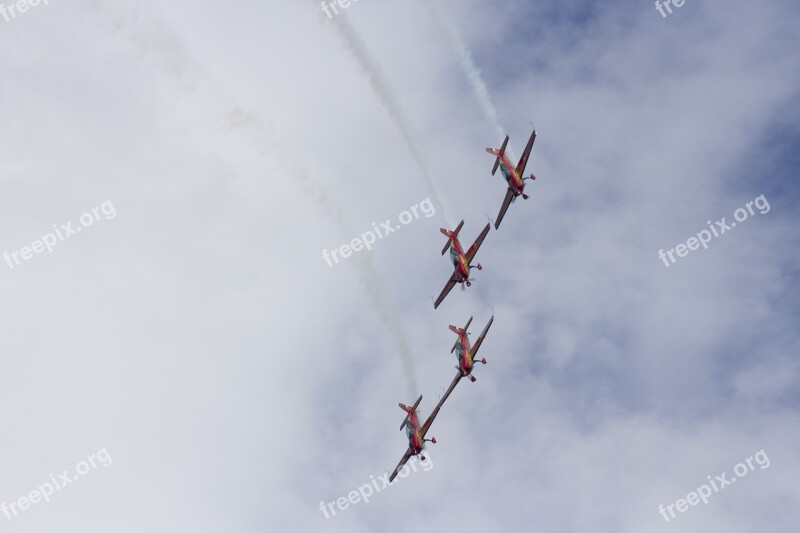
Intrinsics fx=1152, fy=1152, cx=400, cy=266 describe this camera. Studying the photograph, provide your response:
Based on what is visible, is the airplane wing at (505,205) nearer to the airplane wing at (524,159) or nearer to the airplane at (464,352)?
the airplane wing at (524,159)

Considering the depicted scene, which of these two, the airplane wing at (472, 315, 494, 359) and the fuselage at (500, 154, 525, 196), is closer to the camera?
the fuselage at (500, 154, 525, 196)

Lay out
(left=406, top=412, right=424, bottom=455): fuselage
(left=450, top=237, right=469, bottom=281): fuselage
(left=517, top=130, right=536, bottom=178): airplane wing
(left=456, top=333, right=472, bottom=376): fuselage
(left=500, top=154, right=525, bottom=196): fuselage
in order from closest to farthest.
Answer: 1. (left=517, top=130, right=536, bottom=178): airplane wing
2. (left=500, top=154, right=525, bottom=196): fuselage
3. (left=450, top=237, right=469, bottom=281): fuselage
4. (left=456, top=333, right=472, bottom=376): fuselage
5. (left=406, top=412, right=424, bottom=455): fuselage

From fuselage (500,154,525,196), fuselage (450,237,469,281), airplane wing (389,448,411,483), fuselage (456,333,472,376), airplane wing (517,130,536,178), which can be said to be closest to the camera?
airplane wing (517,130,536,178)

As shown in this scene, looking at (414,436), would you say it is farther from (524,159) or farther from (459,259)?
(524,159)

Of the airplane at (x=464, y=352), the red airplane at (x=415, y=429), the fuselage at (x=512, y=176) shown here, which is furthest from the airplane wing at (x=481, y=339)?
the fuselage at (x=512, y=176)

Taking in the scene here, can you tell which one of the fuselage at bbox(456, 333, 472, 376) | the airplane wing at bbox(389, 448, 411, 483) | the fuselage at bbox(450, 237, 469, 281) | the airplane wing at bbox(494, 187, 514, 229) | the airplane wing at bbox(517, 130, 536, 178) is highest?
the airplane wing at bbox(517, 130, 536, 178)

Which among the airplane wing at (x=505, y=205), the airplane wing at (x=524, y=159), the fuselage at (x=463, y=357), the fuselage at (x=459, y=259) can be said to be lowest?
the fuselage at (x=463, y=357)

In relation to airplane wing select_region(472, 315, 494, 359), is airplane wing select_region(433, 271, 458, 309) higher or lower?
higher

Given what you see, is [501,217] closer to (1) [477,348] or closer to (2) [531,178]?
(2) [531,178]

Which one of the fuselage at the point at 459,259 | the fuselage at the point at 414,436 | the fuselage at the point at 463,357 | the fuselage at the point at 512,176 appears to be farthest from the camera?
the fuselage at the point at 414,436

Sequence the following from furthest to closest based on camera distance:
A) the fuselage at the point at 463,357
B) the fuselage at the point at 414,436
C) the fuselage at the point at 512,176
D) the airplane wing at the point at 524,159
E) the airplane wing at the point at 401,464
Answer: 1. the airplane wing at the point at 401,464
2. the fuselage at the point at 414,436
3. the fuselage at the point at 463,357
4. the fuselage at the point at 512,176
5. the airplane wing at the point at 524,159

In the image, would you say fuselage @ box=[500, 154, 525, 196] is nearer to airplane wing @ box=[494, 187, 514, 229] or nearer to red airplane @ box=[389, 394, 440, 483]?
airplane wing @ box=[494, 187, 514, 229]

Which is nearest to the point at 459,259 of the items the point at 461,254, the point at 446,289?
the point at 461,254

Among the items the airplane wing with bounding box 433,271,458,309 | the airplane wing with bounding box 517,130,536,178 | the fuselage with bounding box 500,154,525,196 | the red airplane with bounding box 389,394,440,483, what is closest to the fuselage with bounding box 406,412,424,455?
the red airplane with bounding box 389,394,440,483
